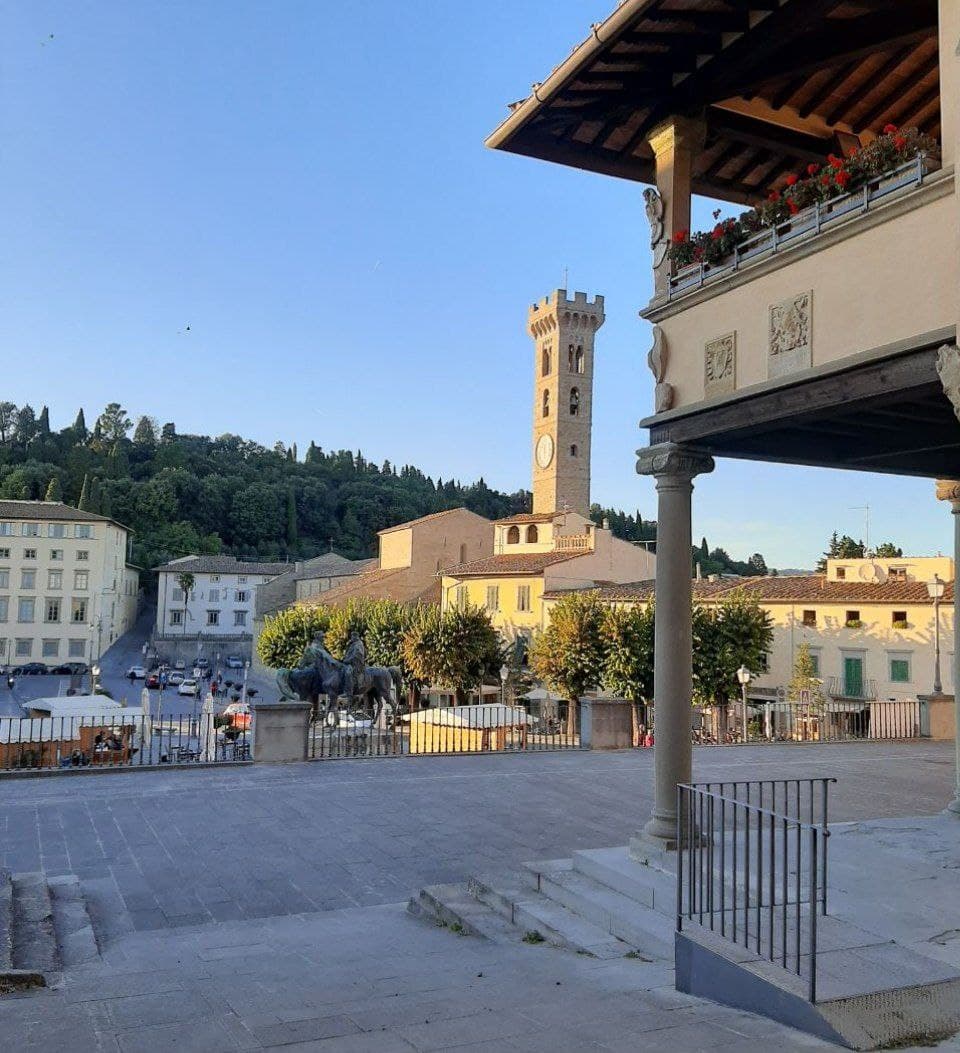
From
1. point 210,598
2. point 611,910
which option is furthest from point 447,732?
point 210,598

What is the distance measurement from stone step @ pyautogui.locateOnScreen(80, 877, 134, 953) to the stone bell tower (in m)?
60.2

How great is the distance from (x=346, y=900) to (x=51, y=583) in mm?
67502

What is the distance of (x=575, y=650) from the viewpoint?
29.3m

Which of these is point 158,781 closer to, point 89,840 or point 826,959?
point 89,840

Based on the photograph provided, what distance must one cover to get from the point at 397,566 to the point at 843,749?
47.7m

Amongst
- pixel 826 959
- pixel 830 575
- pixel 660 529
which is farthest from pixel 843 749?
pixel 830 575

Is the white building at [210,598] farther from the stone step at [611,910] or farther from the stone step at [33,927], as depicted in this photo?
the stone step at [611,910]

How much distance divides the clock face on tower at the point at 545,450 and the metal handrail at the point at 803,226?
61393 mm

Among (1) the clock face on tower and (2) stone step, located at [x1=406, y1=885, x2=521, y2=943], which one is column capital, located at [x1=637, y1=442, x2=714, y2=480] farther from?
(1) the clock face on tower

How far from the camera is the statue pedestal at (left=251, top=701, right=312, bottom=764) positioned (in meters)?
14.0

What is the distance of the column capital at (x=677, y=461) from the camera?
7.64 metres

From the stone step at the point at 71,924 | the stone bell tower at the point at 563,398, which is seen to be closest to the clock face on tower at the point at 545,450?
the stone bell tower at the point at 563,398

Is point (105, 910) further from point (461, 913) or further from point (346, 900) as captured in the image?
point (461, 913)

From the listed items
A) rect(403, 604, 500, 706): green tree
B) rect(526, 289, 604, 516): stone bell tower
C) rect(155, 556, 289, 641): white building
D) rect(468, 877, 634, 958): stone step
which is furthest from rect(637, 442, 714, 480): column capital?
rect(155, 556, 289, 641): white building
